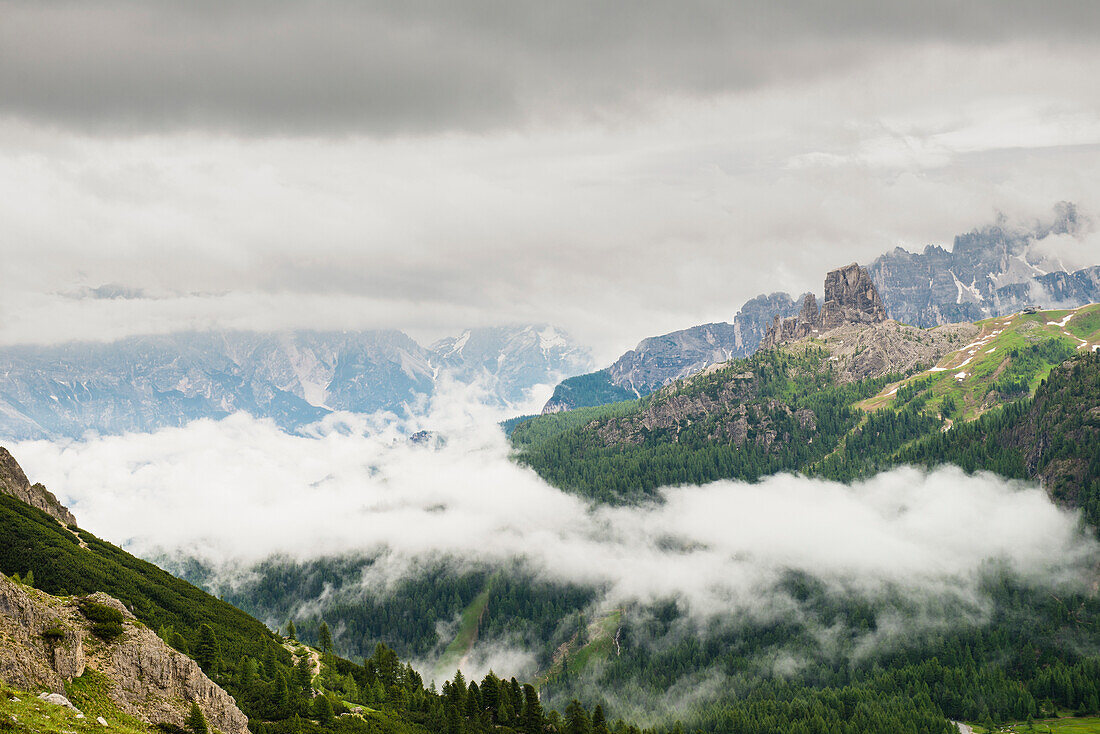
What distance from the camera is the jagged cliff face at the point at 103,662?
6172 centimetres

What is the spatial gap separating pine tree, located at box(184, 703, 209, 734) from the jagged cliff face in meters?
0.88

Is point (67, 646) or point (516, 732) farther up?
point (67, 646)

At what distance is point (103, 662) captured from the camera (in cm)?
7169

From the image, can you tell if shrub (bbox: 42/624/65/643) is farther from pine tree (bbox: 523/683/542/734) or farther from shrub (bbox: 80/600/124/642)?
pine tree (bbox: 523/683/542/734)

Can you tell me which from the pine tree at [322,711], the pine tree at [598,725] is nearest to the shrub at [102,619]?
the pine tree at [322,711]

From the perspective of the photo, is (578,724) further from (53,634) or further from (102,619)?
(53,634)

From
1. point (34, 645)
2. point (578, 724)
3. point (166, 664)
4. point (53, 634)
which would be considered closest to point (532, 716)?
point (578, 724)

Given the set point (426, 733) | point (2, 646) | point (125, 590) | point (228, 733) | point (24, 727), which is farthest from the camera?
point (125, 590)

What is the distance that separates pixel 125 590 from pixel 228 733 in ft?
325

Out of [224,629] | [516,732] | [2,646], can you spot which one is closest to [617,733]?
[516,732]

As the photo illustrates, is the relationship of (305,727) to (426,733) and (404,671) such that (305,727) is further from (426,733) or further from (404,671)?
(404,671)

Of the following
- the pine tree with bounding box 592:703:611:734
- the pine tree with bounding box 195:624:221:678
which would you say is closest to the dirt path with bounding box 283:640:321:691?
the pine tree with bounding box 195:624:221:678

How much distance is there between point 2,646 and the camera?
60062mm

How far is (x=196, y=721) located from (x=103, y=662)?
442 inches
